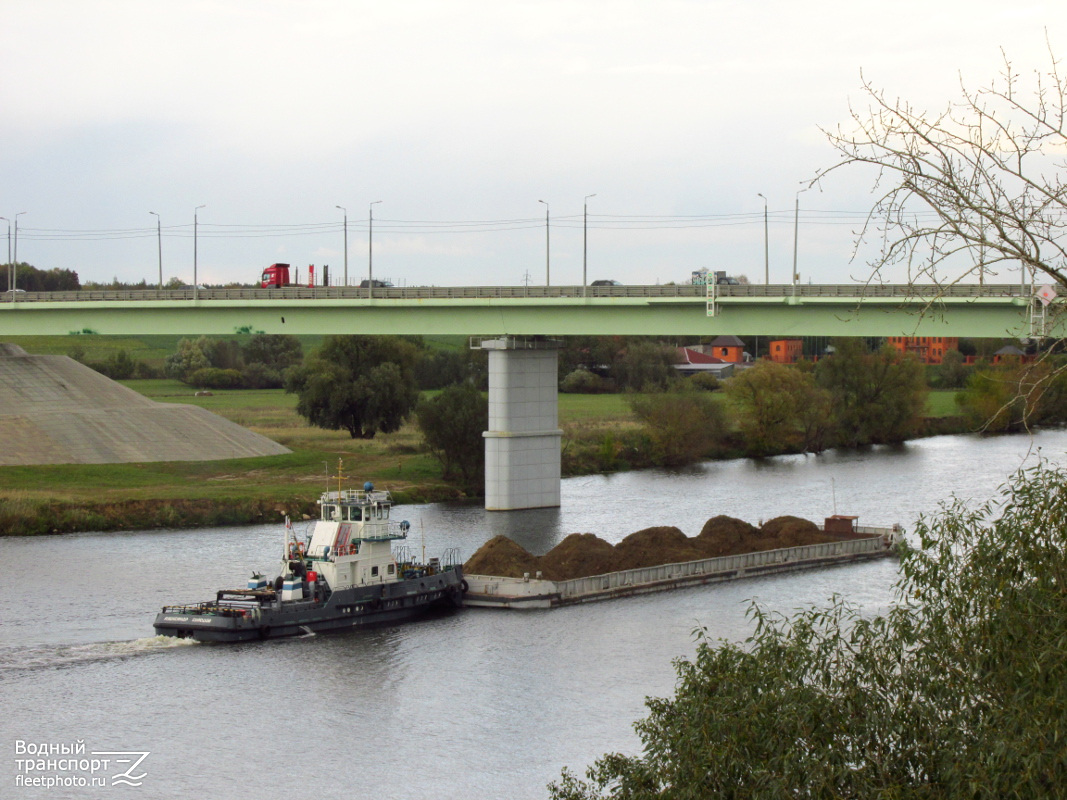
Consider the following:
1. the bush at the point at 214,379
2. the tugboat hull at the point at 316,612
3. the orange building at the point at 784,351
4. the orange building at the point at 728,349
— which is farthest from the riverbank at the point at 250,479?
the orange building at the point at 728,349

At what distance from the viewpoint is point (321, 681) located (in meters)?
35.2

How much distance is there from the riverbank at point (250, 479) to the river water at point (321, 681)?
538 centimetres

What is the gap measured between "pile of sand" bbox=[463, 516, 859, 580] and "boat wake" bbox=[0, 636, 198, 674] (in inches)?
494

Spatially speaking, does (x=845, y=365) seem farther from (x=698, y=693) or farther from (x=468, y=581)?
(x=698, y=693)

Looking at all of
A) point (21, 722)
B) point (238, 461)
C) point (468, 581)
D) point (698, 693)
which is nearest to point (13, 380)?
point (238, 461)

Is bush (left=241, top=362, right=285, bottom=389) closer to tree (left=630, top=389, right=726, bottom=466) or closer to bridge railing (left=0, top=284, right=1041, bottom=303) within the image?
tree (left=630, top=389, right=726, bottom=466)

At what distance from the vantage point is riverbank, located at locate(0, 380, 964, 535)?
6328cm

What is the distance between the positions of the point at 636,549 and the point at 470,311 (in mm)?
23651

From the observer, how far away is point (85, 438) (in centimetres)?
7756

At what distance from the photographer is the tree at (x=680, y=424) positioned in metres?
88.7

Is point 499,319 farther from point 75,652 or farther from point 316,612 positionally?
point 75,652

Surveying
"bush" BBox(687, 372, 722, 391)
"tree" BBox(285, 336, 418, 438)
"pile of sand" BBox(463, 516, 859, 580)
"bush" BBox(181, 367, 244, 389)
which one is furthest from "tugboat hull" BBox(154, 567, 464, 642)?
"bush" BBox(181, 367, 244, 389)

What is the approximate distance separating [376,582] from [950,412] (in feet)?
262

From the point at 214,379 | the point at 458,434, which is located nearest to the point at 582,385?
the point at 214,379
